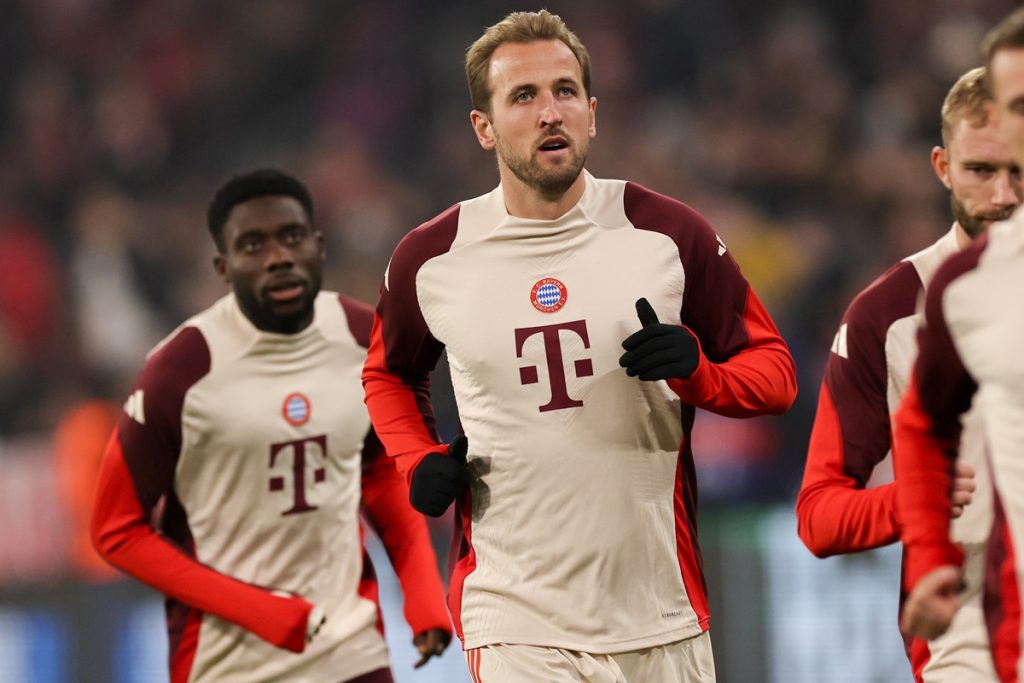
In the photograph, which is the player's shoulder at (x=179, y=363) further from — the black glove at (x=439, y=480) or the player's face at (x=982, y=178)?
the player's face at (x=982, y=178)

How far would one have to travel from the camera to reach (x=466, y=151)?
41.5 ft

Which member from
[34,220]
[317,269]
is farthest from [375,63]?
[317,269]

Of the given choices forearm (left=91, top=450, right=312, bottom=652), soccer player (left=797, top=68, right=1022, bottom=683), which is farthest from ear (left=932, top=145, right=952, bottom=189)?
forearm (left=91, top=450, right=312, bottom=652)

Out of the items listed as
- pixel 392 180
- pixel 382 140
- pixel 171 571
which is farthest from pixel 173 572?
pixel 382 140

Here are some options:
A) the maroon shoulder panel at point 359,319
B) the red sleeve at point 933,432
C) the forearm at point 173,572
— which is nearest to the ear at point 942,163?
the red sleeve at point 933,432

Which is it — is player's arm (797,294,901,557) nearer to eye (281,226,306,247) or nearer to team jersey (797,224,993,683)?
team jersey (797,224,993,683)

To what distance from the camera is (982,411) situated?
339 cm

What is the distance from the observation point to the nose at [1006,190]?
423 centimetres

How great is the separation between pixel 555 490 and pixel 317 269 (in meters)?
1.51

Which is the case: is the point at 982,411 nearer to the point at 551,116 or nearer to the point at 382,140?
the point at 551,116

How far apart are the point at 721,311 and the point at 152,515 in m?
2.04

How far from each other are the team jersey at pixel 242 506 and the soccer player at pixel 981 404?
2.17 metres

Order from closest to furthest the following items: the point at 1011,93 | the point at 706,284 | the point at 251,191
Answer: the point at 1011,93 → the point at 706,284 → the point at 251,191

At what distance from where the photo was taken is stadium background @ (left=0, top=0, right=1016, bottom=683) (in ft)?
25.8
